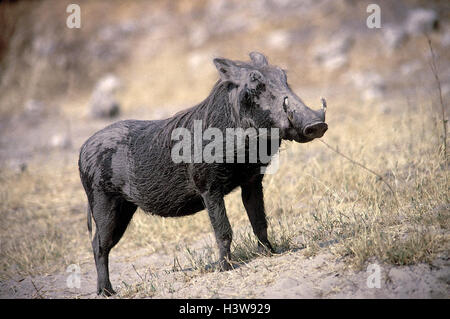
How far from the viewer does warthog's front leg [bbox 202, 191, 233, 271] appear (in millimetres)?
3146

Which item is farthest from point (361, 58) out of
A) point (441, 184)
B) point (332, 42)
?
point (441, 184)

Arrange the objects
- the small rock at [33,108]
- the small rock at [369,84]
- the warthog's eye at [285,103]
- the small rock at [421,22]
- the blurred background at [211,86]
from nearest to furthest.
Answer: the warthog's eye at [285,103] → the blurred background at [211,86] → the small rock at [369,84] → the small rock at [421,22] → the small rock at [33,108]

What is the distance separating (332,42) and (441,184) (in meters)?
10.9

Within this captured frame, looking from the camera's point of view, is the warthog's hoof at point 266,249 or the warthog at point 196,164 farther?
the warthog's hoof at point 266,249

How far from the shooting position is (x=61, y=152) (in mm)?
9211

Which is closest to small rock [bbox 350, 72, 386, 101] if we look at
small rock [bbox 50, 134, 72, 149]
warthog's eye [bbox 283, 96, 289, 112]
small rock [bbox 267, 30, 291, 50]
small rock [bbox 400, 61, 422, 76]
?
small rock [bbox 400, 61, 422, 76]

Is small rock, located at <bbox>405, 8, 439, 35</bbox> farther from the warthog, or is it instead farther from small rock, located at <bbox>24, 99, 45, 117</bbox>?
the warthog

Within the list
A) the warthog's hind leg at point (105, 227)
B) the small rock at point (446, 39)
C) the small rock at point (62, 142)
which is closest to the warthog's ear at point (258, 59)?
the warthog's hind leg at point (105, 227)

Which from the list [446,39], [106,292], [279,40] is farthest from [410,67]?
[106,292]

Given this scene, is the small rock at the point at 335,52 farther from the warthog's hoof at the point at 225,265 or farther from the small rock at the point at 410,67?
the warthog's hoof at the point at 225,265

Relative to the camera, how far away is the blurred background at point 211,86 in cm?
383

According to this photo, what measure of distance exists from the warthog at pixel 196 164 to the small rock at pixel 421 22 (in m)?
Answer: 11.5

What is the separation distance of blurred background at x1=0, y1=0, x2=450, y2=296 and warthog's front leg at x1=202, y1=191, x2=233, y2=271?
39cm
